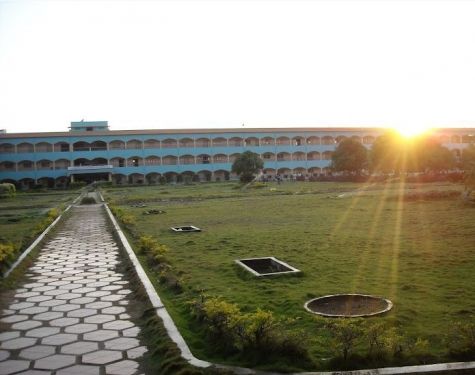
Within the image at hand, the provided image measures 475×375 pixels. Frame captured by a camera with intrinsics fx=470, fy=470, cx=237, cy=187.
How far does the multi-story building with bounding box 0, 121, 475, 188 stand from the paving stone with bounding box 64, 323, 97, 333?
171 ft

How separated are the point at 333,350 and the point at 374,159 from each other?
135ft

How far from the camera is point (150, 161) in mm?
58719

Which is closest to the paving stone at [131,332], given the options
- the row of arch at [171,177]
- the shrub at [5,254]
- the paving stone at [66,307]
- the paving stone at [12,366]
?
the paving stone at [12,366]

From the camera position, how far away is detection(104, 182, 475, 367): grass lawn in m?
4.72

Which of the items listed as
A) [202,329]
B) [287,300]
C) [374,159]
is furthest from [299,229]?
[374,159]

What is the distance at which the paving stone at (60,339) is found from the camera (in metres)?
4.47

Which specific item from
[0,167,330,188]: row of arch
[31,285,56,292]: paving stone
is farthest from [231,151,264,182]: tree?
[31,285,56,292]: paving stone

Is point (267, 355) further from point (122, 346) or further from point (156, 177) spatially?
point (156, 177)

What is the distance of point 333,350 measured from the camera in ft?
12.1

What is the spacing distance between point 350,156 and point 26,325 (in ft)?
134

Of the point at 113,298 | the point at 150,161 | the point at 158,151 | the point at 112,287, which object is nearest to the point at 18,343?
the point at 113,298

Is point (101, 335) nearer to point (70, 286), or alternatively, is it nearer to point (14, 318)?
point (14, 318)

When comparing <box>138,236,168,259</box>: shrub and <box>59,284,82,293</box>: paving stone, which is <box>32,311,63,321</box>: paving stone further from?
<box>138,236,168,259</box>: shrub

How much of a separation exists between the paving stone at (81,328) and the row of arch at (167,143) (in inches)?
2111
